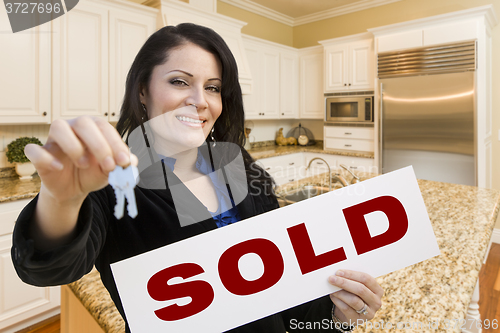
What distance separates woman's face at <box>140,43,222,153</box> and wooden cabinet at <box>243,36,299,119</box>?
123 inches

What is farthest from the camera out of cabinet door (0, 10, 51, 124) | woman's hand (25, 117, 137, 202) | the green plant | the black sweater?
the green plant

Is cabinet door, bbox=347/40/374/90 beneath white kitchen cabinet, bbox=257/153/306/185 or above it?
above

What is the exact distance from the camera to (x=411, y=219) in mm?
628

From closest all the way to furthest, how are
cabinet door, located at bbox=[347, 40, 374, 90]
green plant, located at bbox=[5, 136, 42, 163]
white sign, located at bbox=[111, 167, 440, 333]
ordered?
white sign, located at bbox=[111, 167, 440, 333] → green plant, located at bbox=[5, 136, 42, 163] → cabinet door, located at bbox=[347, 40, 374, 90]

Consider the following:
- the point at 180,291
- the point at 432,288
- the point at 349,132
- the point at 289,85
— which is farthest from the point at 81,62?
the point at 349,132

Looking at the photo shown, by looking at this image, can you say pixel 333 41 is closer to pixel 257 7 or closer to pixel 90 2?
pixel 257 7

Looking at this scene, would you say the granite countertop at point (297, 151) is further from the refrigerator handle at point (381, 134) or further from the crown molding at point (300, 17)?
the crown molding at point (300, 17)

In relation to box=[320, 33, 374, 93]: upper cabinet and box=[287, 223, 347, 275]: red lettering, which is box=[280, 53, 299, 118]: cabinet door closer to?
box=[320, 33, 374, 93]: upper cabinet

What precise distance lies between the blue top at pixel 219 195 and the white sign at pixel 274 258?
0.23 m

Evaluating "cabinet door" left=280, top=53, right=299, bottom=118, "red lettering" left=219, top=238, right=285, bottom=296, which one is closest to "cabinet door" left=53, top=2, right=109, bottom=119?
"red lettering" left=219, top=238, right=285, bottom=296

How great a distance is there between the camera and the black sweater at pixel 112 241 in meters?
0.39

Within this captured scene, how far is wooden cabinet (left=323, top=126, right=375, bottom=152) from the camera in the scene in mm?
3846

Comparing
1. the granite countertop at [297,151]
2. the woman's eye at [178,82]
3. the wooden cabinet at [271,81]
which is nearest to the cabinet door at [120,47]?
the wooden cabinet at [271,81]

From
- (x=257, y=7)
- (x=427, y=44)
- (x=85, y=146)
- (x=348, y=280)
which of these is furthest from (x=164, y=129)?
(x=257, y=7)
